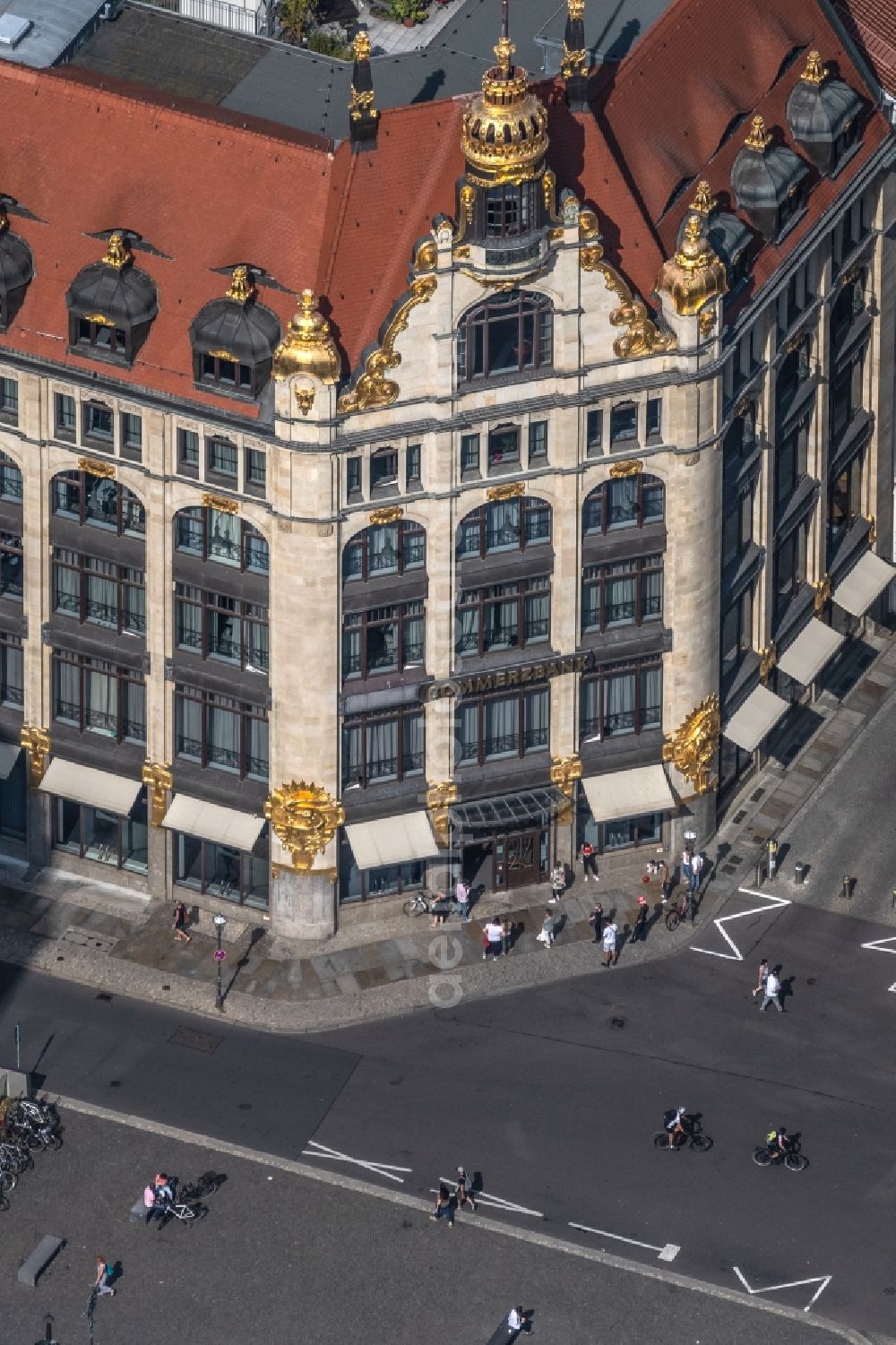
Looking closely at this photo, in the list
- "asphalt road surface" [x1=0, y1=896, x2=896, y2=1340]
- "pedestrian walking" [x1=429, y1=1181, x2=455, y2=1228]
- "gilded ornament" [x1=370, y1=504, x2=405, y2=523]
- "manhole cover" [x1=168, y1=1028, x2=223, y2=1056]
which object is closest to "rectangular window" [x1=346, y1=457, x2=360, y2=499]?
"gilded ornament" [x1=370, y1=504, x2=405, y2=523]

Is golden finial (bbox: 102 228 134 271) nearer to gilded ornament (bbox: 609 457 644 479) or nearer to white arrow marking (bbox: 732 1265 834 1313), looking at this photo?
gilded ornament (bbox: 609 457 644 479)

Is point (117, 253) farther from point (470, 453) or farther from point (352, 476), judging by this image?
point (470, 453)

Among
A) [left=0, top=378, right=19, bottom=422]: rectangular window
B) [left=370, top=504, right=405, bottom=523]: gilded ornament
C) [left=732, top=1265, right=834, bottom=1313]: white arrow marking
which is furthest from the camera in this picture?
[left=0, top=378, right=19, bottom=422]: rectangular window

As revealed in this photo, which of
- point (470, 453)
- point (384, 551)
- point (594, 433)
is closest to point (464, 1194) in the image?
point (384, 551)

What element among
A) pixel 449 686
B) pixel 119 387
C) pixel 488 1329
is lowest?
pixel 488 1329

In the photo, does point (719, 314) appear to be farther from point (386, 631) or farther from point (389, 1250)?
point (389, 1250)

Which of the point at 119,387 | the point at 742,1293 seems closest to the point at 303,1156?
the point at 742,1293
